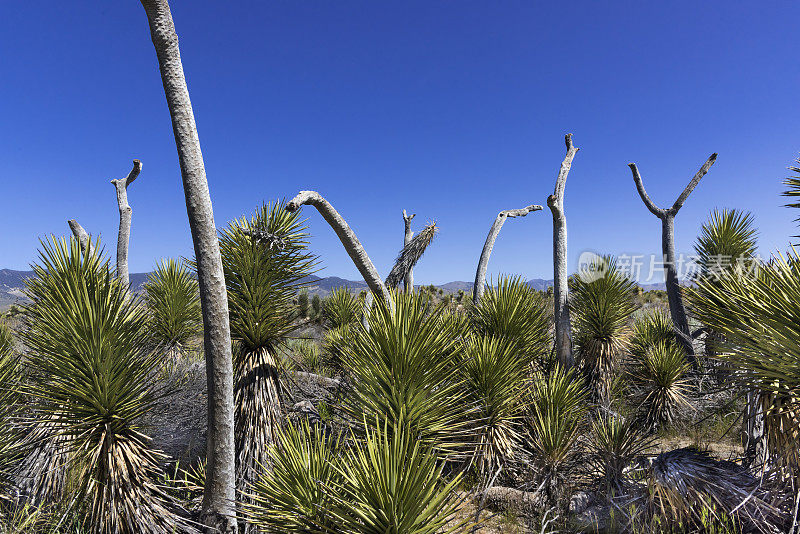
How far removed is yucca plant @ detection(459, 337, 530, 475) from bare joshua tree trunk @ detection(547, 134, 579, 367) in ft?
6.30

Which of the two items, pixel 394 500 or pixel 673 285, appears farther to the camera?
pixel 673 285

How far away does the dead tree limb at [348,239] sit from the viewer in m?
3.91

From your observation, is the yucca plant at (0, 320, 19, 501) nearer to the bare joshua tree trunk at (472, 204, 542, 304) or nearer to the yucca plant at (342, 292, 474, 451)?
the yucca plant at (342, 292, 474, 451)

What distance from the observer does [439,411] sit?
3.81 metres

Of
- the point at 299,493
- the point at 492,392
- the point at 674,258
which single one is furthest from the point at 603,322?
the point at 299,493

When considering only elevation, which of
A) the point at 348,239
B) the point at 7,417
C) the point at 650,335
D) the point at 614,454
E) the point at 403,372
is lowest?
the point at 614,454

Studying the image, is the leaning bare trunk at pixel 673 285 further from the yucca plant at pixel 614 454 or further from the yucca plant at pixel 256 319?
the yucca plant at pixel 256 319

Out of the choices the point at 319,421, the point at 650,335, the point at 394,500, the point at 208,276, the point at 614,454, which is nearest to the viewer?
the point at 394,500

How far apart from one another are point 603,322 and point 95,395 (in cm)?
855

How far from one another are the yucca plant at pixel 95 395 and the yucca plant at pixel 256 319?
871mm

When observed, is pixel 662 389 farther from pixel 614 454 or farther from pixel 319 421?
pixel 319 421

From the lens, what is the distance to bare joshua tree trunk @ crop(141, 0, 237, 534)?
3008mm

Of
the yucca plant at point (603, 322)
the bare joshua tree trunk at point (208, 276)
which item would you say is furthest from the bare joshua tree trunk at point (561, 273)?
the bare joshua tree trunk at point (208, 276)

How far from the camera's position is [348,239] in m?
4.41
